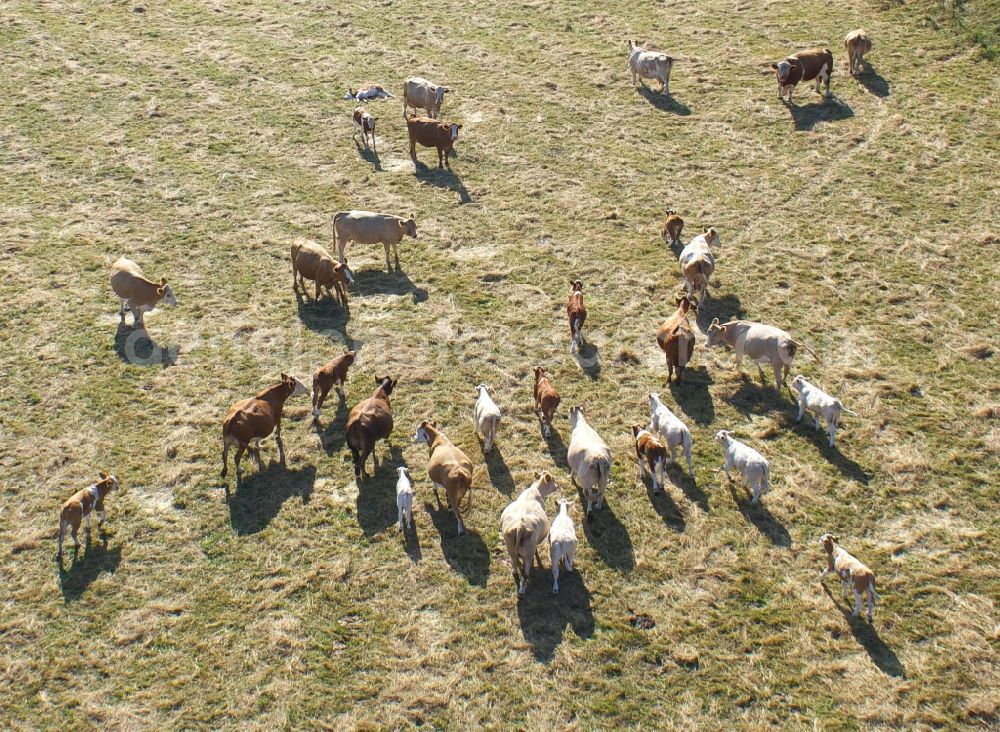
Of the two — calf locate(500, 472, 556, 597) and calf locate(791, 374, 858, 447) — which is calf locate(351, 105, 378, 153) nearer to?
calf locate(791, 374, 858, 447)

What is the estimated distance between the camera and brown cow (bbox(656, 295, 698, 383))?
471 inches

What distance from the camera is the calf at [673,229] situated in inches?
585

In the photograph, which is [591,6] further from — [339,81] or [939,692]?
[939,692]

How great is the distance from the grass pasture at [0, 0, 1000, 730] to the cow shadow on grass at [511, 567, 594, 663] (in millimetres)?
35

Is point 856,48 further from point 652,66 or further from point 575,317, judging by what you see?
point 575,317

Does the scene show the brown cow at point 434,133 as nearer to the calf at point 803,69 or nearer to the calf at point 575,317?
the calf at point 575,317

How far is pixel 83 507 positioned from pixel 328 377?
10.8 feet

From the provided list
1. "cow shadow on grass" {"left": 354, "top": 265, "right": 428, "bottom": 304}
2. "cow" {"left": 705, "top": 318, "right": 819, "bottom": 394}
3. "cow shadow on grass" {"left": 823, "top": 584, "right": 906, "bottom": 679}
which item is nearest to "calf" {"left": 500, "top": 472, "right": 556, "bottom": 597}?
"cow shadow on grass" {"left": 823, "top": 584, "right": 906, "bottom": 679}

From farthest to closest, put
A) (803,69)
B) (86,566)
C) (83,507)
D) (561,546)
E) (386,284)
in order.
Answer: (803,69) → (386,284) → (83,507) → (86,566) → (561,546)

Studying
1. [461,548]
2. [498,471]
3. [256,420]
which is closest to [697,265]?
[498,471]

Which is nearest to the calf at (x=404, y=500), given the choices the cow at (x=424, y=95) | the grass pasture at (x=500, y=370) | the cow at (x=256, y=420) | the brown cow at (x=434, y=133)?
the grass pasture at (x=500, y=370)

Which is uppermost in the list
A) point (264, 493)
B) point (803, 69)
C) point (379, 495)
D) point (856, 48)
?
point (856, 48)

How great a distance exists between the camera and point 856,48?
19438 mm

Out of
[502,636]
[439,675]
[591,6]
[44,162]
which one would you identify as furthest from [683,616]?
[591,6]
